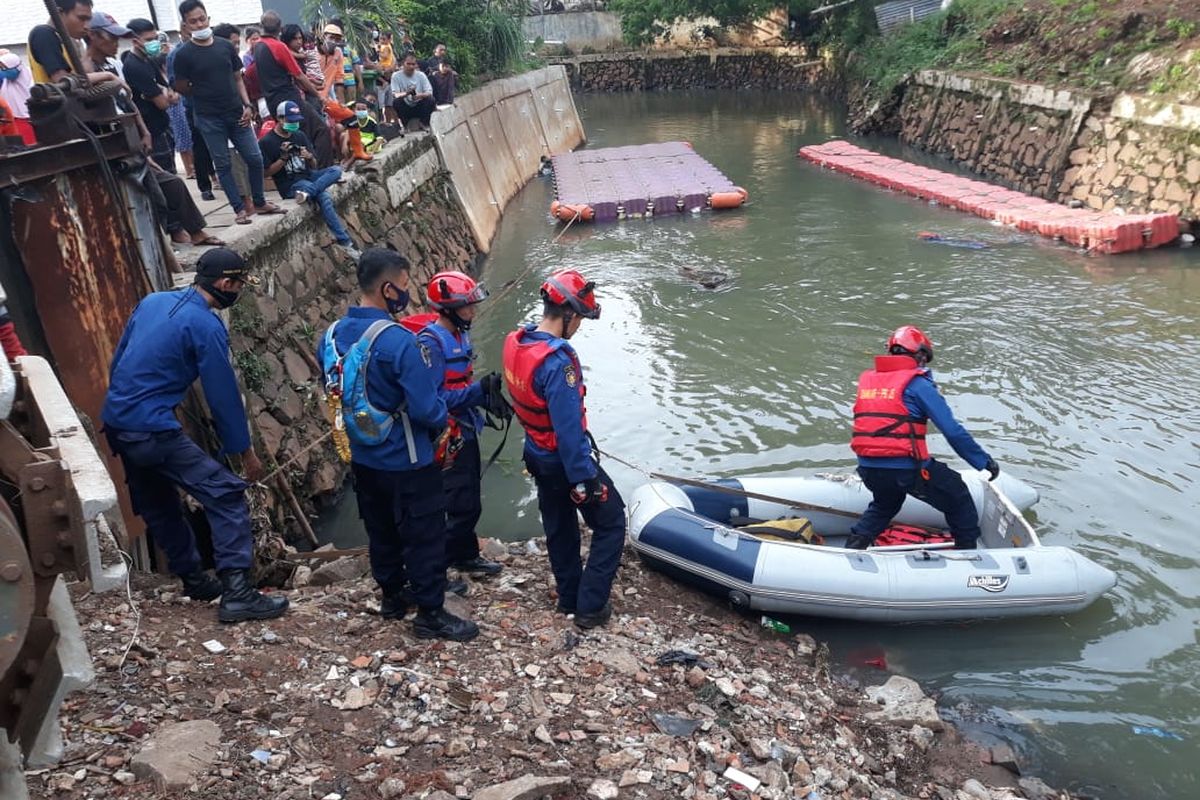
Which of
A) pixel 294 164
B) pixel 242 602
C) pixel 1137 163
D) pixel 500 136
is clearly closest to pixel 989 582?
pixel 242 602

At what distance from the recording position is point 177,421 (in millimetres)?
4430

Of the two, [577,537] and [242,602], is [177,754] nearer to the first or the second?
[242,602]

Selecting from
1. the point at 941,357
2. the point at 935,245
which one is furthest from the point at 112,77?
the point at 935,245

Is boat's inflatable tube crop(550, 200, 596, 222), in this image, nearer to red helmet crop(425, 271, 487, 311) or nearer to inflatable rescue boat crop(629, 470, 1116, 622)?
inflatable rescue boat crop(629, 470, 1116, 622)

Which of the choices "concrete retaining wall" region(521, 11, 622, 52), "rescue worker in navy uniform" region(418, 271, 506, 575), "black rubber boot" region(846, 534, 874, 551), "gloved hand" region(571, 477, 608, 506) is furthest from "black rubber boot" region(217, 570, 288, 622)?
"concrete retaining wall" region(521, 11, 622, 52)

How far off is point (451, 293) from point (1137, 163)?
42.1 feet

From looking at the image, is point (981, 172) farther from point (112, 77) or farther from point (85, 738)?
point (85, 738)

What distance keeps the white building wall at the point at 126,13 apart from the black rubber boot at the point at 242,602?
12265mm

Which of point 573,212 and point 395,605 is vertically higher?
point 395,605

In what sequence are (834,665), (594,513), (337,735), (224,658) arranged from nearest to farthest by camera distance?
(337,735) → (224,658) → (594,513) → (834,665)

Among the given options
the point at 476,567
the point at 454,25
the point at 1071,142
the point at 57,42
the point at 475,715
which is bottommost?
the point at 476,567

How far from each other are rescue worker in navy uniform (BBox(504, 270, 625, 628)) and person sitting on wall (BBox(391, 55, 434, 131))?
11135 millimetres

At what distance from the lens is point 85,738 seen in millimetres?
3346

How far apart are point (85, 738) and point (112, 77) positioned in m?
4.62
